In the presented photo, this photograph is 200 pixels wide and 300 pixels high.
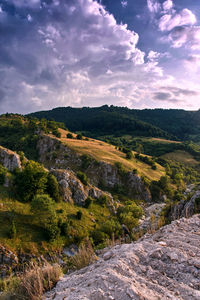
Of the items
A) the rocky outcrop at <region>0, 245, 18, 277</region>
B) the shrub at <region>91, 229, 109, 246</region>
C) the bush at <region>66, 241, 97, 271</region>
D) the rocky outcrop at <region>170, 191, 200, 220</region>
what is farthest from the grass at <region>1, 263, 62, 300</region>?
the shrub at <region>91, 229, 109, 246</region>

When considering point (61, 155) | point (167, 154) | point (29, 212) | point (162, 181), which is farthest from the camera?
point (167, 154)

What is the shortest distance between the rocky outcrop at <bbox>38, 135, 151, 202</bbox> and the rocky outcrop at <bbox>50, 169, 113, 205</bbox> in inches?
911

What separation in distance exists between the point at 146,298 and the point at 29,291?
13.5 ft

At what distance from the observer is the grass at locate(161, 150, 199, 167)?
130700 mm

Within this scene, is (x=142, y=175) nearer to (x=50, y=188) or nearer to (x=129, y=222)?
(x=129, y=222)

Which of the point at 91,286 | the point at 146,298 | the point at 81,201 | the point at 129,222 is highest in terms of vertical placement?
the point at 146,298

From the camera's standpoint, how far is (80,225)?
37094mm

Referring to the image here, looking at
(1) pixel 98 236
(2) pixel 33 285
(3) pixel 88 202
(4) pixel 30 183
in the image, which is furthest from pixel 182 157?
(2) pixel 33 285

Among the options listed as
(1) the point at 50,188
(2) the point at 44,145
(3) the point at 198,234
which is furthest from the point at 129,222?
(2) the point at 44,145

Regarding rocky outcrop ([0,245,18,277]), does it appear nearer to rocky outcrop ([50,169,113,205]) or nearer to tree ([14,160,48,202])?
tree ([14,160,48,202])

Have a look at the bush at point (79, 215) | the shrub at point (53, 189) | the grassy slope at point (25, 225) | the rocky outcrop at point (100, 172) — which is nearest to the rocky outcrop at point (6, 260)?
the grassy slope at point (25, 225)

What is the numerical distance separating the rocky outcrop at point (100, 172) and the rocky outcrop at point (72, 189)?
76.0ft

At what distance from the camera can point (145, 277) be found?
5.42 metres

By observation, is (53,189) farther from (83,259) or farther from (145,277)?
(145,277)
